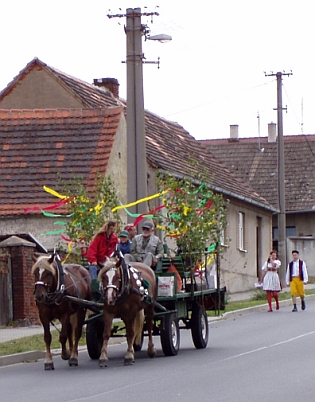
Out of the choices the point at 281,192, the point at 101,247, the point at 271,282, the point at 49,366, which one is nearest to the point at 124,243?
the point at 101,247

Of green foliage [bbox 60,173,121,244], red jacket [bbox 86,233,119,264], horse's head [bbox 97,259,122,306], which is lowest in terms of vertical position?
horse's head [bbox 97,259,122,306]

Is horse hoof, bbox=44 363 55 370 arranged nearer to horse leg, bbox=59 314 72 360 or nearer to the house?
horse leg, bbox=59 314 72 360

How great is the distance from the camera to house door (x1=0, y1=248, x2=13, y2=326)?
23.5 metres

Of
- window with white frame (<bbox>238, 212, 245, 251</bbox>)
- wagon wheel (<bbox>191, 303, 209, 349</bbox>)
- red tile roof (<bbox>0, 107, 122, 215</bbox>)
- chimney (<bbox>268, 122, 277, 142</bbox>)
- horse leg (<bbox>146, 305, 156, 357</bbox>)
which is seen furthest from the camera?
chimney (<bbox>268, 122, 277, 142</bbox>)

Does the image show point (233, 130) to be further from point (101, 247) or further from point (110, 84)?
point (101, 247)

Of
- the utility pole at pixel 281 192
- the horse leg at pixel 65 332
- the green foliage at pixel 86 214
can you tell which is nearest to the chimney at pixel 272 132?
the utility pole at pixel 281 192

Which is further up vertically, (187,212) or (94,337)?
(187,212)

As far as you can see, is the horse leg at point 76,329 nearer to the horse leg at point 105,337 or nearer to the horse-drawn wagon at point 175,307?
the horse-drawn wagon at point 175,307

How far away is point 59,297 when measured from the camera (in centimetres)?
1527

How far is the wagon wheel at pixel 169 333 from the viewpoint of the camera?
1653 centimetres

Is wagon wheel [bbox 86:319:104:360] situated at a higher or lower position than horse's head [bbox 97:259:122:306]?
lower

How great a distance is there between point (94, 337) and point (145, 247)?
1.62 m

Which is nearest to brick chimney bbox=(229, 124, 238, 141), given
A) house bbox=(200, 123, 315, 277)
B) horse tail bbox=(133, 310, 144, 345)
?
house bbox=(200, 123, 315, 277)

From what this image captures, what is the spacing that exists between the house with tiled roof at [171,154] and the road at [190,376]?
38.1ft
